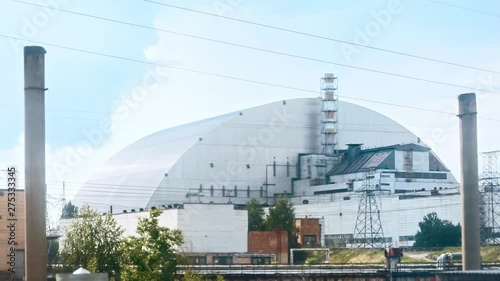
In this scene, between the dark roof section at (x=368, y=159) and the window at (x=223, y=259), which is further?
the dark roof section at (x=368, y=159)

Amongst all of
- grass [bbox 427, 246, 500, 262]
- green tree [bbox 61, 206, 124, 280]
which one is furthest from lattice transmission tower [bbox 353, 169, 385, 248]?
green tree [bbox 61, 206, 124, 280]

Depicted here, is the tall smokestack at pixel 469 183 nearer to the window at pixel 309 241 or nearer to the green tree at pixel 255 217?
the window at pixel 309 241

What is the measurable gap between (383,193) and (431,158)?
914 centimetres

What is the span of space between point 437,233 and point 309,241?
9.70 m

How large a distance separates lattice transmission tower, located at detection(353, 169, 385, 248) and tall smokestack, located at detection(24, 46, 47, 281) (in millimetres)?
46387

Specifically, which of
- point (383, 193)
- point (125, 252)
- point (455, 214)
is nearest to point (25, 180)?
point (125, 252)

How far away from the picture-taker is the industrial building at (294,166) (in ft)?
268

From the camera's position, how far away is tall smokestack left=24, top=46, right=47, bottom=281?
29.3 metres

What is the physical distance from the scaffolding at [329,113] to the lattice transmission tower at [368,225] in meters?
15.0

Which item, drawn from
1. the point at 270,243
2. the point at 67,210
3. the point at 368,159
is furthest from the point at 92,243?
the point at 368,159

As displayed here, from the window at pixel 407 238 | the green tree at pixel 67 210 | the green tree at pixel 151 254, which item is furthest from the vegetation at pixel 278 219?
the green tree at pixel 151 254

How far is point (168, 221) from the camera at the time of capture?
6016cm

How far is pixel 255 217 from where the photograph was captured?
247 ft

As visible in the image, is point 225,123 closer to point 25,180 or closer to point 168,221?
point 168,221
